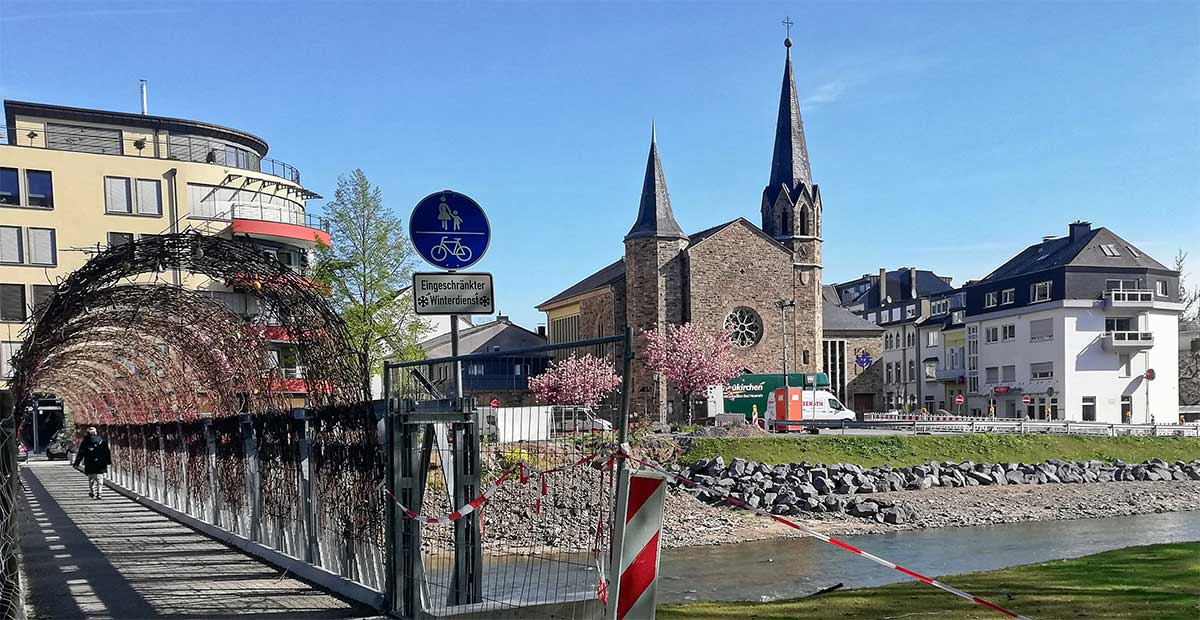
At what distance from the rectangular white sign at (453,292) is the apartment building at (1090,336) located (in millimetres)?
59259

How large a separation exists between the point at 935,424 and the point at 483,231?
4057cm

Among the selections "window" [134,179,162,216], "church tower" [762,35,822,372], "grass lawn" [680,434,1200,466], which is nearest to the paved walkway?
"grass lawn" [680,434,1200,466]

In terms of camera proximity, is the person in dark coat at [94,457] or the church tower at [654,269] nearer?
the person in dark coat at [94,457]

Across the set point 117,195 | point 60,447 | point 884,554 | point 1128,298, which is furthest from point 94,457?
point 1128,298

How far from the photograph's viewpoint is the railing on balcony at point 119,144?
150ft

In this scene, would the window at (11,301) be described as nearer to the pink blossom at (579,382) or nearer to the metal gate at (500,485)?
the metal gate at (500,485)

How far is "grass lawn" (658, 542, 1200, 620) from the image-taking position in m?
8.29

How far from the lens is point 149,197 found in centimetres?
4747

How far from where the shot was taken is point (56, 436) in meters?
42.2

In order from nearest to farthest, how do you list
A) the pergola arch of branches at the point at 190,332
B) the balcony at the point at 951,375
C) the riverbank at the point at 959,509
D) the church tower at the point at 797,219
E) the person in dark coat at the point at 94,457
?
the pergola arch of branches at the point at 190,332 < the person in dark coat at the point at 94,457 < the riverbank at the point at 959,509 < the church tower at the point at 797,219 < the balcony at the point at 951,375

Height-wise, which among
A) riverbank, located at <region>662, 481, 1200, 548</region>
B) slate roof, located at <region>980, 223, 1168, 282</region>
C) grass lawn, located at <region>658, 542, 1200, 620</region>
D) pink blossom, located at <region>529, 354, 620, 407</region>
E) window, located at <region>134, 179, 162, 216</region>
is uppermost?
window, located at <region>134, 179, 162, 216</region>

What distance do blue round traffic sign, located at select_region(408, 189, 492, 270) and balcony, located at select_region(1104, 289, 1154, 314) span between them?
2504 inches

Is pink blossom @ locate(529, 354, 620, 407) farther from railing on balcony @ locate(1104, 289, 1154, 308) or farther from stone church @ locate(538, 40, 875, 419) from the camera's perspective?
railing on balcony @ locate(1104, 289, 1154, 308)

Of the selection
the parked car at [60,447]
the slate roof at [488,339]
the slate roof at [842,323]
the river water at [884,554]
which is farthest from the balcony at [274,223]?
the slate roof at [842,323]
